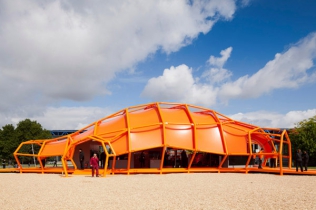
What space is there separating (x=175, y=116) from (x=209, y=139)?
3.25 meters

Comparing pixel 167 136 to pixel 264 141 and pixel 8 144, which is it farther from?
pixel 8 144

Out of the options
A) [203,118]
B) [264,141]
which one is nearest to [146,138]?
[203,118]

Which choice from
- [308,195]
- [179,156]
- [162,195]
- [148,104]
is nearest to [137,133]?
[148,104]

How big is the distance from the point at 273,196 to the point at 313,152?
1246 inches

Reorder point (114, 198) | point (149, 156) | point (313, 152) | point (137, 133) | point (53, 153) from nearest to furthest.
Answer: point (114, 198), point (137, 133), point (53, 153), point (149, 156), point (313, 152)

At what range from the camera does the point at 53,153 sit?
26.2 m

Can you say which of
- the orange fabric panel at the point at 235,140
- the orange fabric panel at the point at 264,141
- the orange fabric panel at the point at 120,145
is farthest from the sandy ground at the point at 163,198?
the orange fabric panel at the point at 264,141

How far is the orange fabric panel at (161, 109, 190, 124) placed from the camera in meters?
25.8

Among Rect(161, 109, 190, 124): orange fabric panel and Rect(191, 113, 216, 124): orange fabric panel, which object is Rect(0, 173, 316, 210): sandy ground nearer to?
Rect(161, 109, 190, 124): orange fabric panel

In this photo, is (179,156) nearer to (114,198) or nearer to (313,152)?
(114,198)

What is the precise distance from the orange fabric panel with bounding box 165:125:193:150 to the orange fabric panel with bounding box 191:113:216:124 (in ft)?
4.15

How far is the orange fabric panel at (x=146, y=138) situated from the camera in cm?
2388

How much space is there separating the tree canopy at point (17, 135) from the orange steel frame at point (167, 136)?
2706cm

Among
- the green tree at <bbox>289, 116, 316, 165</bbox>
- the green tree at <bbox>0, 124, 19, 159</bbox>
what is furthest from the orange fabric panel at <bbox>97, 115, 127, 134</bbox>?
the green tree at <bbox>0, 124, 19, 159</bbox>
